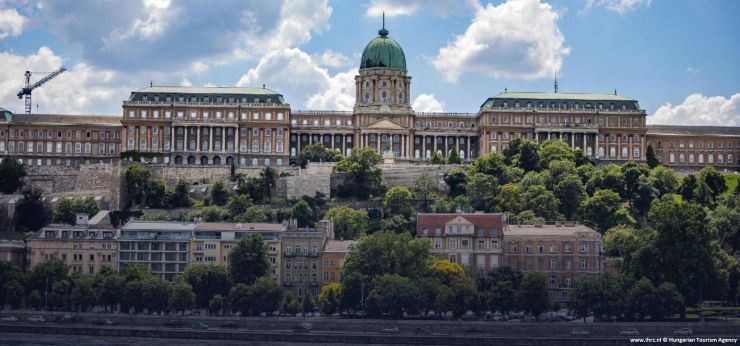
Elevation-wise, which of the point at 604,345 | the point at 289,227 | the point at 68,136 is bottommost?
the point at 604,345

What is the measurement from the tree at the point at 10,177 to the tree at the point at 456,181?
4093 cm

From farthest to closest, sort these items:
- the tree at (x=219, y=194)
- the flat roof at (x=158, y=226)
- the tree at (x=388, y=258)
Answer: the tree at (x=219, y=194)
the flat roof at (x=158, y=226)
the tree at (x=388, y=258)

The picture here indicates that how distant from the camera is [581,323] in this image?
9125 cm

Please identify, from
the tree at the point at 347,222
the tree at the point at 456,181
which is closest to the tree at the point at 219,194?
the tree at the point at 347,222

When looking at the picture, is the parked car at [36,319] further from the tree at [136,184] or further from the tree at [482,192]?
the tree at [482,192]

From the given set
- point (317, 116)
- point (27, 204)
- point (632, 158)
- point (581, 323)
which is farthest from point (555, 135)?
point (581, 323)

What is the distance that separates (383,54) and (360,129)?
9605 mm

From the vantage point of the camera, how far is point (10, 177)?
448ft

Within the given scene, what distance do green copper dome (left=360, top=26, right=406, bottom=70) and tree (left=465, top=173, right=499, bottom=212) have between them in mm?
38162

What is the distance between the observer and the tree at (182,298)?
318 feet

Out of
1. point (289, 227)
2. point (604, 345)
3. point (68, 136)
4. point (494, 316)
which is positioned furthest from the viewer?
point (68, 136)

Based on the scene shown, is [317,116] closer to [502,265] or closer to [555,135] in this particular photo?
[555,135]

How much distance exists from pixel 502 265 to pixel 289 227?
17.9 meters

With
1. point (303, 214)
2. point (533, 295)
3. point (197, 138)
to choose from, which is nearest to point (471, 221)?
point (533, 295)
